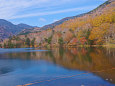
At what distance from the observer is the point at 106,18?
7569 centimetres

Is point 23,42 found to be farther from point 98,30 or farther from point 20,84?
point 20,84

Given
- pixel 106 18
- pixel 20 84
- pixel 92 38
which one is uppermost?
pixel 106 18

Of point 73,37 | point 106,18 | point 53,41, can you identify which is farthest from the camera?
point 53,41

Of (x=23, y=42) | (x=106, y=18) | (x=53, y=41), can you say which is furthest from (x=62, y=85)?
(x=23, y=42)

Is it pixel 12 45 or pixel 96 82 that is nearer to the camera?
pixel 96 82

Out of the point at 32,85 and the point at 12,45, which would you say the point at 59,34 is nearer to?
the point at 12,45

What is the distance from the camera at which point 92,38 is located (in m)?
70.4

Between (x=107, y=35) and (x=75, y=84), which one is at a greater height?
(x=107, y=35)

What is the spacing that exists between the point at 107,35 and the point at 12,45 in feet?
305

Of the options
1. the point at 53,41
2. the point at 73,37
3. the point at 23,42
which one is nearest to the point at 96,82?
the point at 73,37

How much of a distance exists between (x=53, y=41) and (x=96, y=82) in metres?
97.3

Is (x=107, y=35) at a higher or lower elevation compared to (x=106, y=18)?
lower

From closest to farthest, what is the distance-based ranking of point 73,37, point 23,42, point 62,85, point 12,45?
point 62,85
point 73,37
point 12,45
point 23,42

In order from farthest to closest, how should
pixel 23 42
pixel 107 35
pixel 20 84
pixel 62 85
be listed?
pixel 23 42 < pixel 107 35 < pixel 20 84 < pixel 62 85
